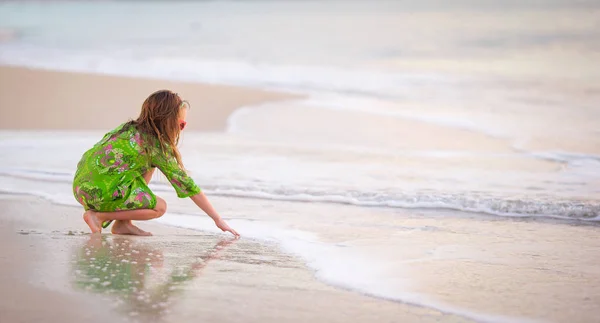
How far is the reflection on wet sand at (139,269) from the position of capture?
321 cm

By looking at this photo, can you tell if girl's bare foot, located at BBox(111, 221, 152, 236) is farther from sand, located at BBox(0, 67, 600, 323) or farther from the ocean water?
the ocean water

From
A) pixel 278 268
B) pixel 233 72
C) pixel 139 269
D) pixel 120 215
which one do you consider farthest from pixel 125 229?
pixel 233 72

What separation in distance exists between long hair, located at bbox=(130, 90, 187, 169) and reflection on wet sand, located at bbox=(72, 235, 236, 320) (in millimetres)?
525

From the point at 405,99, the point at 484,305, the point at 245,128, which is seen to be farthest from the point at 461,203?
the point at 405,99

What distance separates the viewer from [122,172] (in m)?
4.37

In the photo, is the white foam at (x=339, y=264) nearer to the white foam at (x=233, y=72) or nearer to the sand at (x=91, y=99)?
the sand at (x=91, y=99)

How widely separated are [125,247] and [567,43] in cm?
1483

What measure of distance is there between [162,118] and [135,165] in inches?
11.3

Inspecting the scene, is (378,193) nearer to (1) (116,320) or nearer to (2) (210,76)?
(1) (116,320)

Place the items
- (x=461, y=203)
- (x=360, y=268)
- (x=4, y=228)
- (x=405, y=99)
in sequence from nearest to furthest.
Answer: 1. (x=360, y=268)
2. (x=4, y=228)
3. (x=461, y=203)
4. (x=405, y=99)

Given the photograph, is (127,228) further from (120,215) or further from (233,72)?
(233,72)

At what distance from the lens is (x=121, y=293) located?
329cm

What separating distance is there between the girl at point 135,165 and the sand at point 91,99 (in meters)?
4.95

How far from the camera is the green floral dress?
4352 mm
